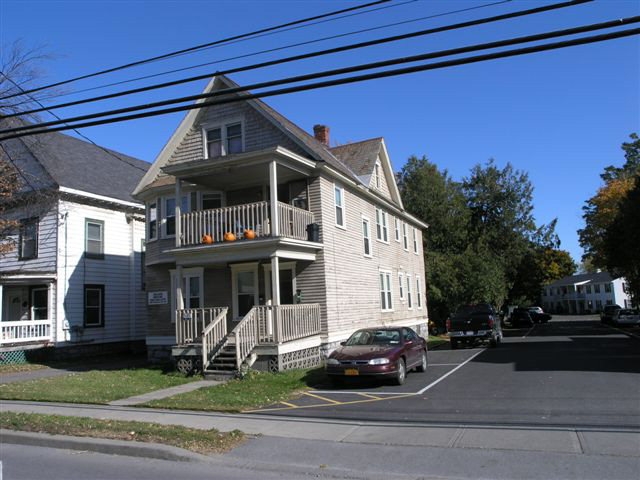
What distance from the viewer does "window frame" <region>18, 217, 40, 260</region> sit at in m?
22.5

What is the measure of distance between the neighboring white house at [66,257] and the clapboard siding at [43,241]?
4 cm

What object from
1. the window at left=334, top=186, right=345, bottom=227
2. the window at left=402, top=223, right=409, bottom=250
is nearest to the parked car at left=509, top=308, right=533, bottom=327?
the window at left=402, top=223, right=409, bottom=250

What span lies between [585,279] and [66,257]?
9001cm

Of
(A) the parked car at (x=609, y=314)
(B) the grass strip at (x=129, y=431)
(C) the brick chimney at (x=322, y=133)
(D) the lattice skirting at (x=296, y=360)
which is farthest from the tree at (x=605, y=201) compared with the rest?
(B) the grass strip at (x=129, y=431)

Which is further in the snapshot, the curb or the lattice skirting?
the lattice skirting

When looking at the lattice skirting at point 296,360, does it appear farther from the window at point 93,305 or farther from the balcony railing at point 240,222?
the window at point 93,305

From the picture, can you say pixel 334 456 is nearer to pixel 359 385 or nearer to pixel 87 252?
pixel 359 385

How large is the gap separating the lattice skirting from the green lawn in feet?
7.82

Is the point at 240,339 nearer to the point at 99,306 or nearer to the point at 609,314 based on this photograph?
the point at 99,306

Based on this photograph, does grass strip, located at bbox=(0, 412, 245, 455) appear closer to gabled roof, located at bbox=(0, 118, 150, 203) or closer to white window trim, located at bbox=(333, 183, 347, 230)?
white window trim, located at bbox=(333, 183, 347, 230)

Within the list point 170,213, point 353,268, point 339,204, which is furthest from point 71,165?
point 353,268

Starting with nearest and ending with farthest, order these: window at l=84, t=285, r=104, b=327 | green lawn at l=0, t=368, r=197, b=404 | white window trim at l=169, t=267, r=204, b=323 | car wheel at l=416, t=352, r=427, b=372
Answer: green lawn at l=0, t=368, r=197, b=404 < car wheel at l=416, t=352, r=427, b=372 < white window trim at l=169, t=267, r=204, b=323 < window at l=84, t=285, r=104, b=327

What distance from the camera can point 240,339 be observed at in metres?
14.8

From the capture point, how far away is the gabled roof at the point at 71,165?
22.2 m
